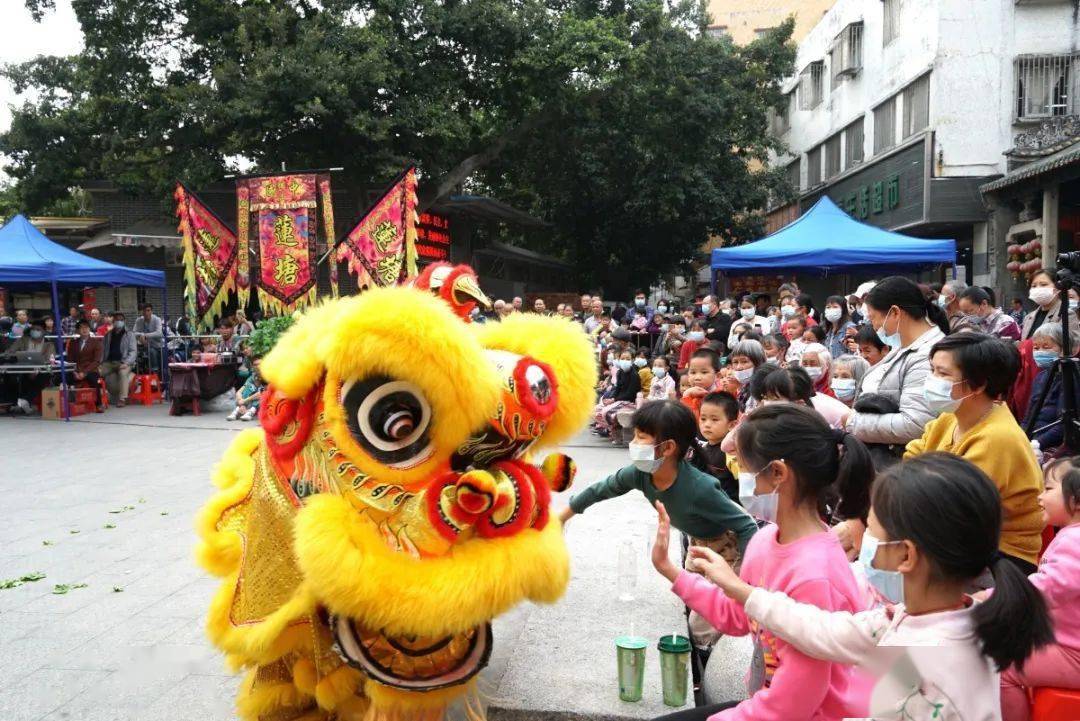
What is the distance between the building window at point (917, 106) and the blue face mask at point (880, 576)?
56.0 feet

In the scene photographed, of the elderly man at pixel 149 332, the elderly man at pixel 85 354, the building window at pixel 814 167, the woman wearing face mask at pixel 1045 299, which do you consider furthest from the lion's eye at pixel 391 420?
the building window at pixel 814 167

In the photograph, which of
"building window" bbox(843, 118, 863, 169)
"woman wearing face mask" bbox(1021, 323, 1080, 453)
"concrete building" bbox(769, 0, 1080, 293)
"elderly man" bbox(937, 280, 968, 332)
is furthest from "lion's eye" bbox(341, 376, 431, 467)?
"building window" bbox(843, 118, 863, 169)

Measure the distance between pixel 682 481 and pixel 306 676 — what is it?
1.43m

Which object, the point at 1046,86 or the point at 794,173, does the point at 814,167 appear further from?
the point at 1046,86

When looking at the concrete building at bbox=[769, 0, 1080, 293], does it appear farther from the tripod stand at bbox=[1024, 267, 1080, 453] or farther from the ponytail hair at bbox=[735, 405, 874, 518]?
the ponytail hair at bbox=[735, 405, 874, 518]

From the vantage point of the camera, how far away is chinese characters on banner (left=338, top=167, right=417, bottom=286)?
5.87 meters

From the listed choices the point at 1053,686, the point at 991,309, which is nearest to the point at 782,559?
the point at 1053,686

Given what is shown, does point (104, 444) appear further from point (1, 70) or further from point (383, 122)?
point (1, 70)

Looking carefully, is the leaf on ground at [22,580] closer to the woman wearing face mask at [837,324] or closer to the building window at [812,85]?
the woman wearing face mask at [837,324]

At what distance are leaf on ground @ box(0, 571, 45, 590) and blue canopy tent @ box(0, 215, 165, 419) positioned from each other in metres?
7.24

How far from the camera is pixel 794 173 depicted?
25.5 m

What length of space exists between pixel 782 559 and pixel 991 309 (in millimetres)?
5392

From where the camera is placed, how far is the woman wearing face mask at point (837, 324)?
25.8ft

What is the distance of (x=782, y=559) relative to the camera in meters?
1.88
